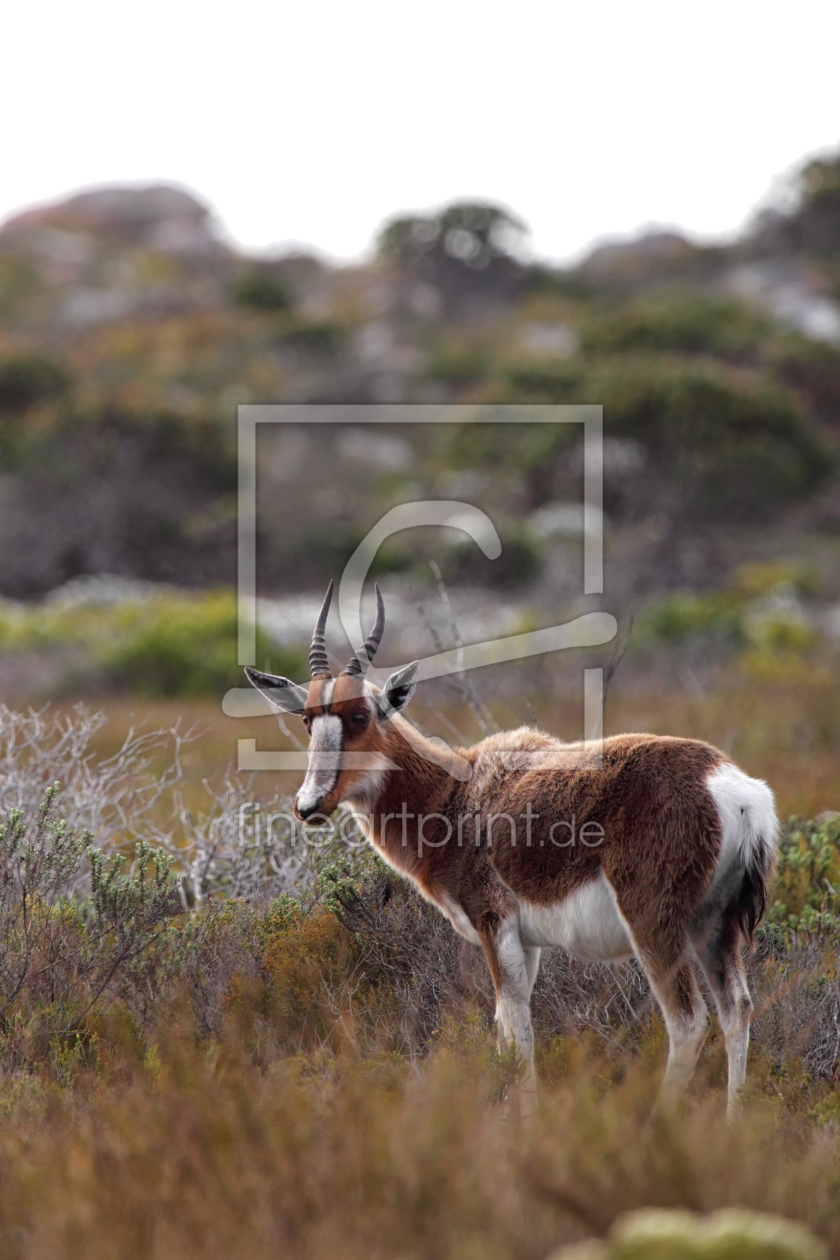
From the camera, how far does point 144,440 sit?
26250 millimetres

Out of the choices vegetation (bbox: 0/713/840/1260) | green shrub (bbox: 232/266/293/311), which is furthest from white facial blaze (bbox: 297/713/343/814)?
green shrub (bbox: 232/266/293/311)

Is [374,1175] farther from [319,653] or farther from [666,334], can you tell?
[666,334]

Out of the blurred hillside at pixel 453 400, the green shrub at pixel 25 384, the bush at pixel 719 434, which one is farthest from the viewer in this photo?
the green shrub at pixel 25 384

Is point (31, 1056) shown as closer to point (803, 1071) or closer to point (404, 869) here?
point (404, 869)

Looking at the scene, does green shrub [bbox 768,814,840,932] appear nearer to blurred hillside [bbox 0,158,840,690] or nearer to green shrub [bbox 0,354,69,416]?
blurred hillside [bbox 0,158,840,690]

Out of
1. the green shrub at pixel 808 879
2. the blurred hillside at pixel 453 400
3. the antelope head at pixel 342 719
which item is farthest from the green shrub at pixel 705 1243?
the blurred hillside at pixel 453 400

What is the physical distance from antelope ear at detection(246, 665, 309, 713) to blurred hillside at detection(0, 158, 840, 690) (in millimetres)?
13539

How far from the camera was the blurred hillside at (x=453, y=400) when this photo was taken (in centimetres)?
2359

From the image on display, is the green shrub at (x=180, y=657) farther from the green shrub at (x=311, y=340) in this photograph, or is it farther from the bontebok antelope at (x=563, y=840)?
the green shrub at (x=311, y=340)

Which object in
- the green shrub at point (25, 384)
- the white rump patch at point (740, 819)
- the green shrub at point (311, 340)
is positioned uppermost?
the green shrub at point (311, 340)

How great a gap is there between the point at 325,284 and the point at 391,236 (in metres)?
6.17

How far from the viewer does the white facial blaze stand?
15.0 ft

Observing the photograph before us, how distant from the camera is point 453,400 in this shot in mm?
35906

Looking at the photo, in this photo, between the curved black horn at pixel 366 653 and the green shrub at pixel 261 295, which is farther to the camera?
the green shrub at pixel 261 295
